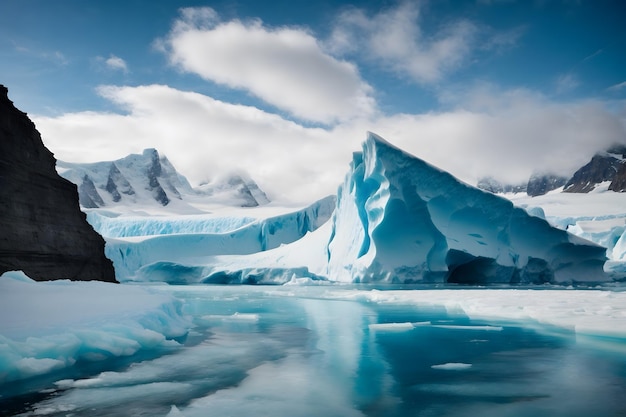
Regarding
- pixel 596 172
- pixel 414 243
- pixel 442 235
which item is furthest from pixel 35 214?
pixel 596 172

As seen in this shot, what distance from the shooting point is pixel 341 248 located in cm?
2353

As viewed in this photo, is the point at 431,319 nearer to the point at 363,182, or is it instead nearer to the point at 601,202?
the point at 363,182

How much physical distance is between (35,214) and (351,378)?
32.6 ft

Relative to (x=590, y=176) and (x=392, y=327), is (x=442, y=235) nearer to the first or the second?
(x=392, y=327)

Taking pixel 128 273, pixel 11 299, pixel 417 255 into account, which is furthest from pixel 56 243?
pixel 128 273

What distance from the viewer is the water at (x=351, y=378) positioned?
11.6 ft

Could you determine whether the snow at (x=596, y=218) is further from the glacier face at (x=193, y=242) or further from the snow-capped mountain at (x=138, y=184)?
the snow-capped mountain at (x=138, y=184)

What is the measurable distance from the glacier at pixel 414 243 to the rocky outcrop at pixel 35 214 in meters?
11.8

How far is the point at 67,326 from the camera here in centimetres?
500

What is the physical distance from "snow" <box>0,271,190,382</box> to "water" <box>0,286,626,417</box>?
23 cm

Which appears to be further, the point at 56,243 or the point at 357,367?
the point at 56,243

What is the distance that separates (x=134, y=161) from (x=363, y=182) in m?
76.9

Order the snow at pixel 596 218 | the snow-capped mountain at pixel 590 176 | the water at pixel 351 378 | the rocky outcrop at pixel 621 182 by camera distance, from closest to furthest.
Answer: the water at pixel 351 378 → the snow at pixel 596 218 → the rocky outcrop at pixel 621 182 → the snow-capped mountain at pixel 590 176

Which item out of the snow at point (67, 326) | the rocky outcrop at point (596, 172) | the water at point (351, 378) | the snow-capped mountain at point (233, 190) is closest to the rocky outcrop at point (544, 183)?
the rocky outcrop at point (596, 172)
